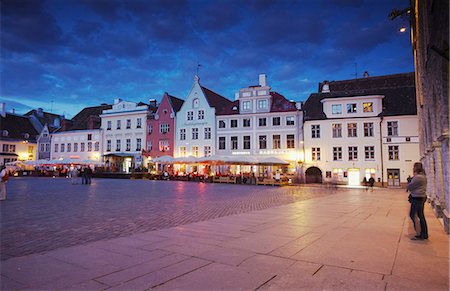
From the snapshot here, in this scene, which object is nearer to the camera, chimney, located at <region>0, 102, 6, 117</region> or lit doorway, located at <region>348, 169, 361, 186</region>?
lit doorway, located at <region>348, 169, 361, 186</region>

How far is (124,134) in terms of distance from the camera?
51.9 m

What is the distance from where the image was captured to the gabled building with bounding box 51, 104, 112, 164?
54000 millimetres

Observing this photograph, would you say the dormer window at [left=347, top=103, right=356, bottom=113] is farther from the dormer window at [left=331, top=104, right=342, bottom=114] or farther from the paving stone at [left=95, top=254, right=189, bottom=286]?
the paving stone at [left=95, top=254, right=189, bottom=286]

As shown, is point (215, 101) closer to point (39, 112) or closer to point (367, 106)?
point (367, 106)

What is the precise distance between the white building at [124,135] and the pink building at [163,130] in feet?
5.04

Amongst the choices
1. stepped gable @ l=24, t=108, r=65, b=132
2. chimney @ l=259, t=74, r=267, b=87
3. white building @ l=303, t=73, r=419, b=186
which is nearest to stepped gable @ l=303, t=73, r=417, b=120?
white building @ l=303, t=73, r=419, b=186

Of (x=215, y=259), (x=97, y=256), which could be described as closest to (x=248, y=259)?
(x=215, y=259)

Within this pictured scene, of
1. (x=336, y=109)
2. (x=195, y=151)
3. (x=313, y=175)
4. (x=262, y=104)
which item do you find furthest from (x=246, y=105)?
(x=313, y=175)

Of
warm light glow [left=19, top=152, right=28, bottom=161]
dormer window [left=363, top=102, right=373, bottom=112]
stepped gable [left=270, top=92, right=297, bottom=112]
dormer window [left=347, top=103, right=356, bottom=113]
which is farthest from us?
warm light glow [left=19, top=152, right=28, bottom=161]

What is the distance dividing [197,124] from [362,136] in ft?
70.8

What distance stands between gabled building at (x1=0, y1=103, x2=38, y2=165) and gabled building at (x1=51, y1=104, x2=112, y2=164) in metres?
6.90

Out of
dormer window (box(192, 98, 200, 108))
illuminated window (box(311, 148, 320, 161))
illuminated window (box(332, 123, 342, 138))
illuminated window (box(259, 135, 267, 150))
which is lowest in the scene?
illuminated window (box(311, 148, 320, 161))

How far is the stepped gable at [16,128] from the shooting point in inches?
2312

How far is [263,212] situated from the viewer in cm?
1184
